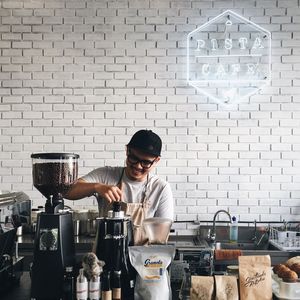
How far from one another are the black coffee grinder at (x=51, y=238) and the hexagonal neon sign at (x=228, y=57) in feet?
9.85

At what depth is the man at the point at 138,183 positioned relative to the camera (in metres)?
3.00

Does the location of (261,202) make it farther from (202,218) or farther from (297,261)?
(297,261)

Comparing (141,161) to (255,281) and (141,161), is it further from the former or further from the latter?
(255,281)

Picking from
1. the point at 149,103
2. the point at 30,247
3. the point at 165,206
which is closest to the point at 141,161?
the point at 165,206

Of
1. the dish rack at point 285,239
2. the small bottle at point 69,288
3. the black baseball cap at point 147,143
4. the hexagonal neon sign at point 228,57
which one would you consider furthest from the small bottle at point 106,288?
the hexagonal neon sign at point 228,57

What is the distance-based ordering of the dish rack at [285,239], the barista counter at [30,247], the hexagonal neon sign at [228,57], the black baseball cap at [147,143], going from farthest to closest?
the hexagonal neon sign at [228,57] → the dish rack at [285,239] → the barista counter at [30,247] → the black baseball cap at [147,143]

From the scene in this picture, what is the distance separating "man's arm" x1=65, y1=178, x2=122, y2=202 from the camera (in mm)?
2748

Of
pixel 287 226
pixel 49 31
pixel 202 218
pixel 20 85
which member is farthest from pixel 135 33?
pixel 287 226

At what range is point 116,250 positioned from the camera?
2.22 meters

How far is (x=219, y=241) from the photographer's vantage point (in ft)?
Answer: 16.3

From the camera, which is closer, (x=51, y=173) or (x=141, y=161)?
(x=51, y=173)

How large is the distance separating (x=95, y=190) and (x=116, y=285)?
98 centimetres

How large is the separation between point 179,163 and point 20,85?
6.26 feet

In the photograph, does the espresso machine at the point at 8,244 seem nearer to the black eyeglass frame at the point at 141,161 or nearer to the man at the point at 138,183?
the man at the point at 138,183
